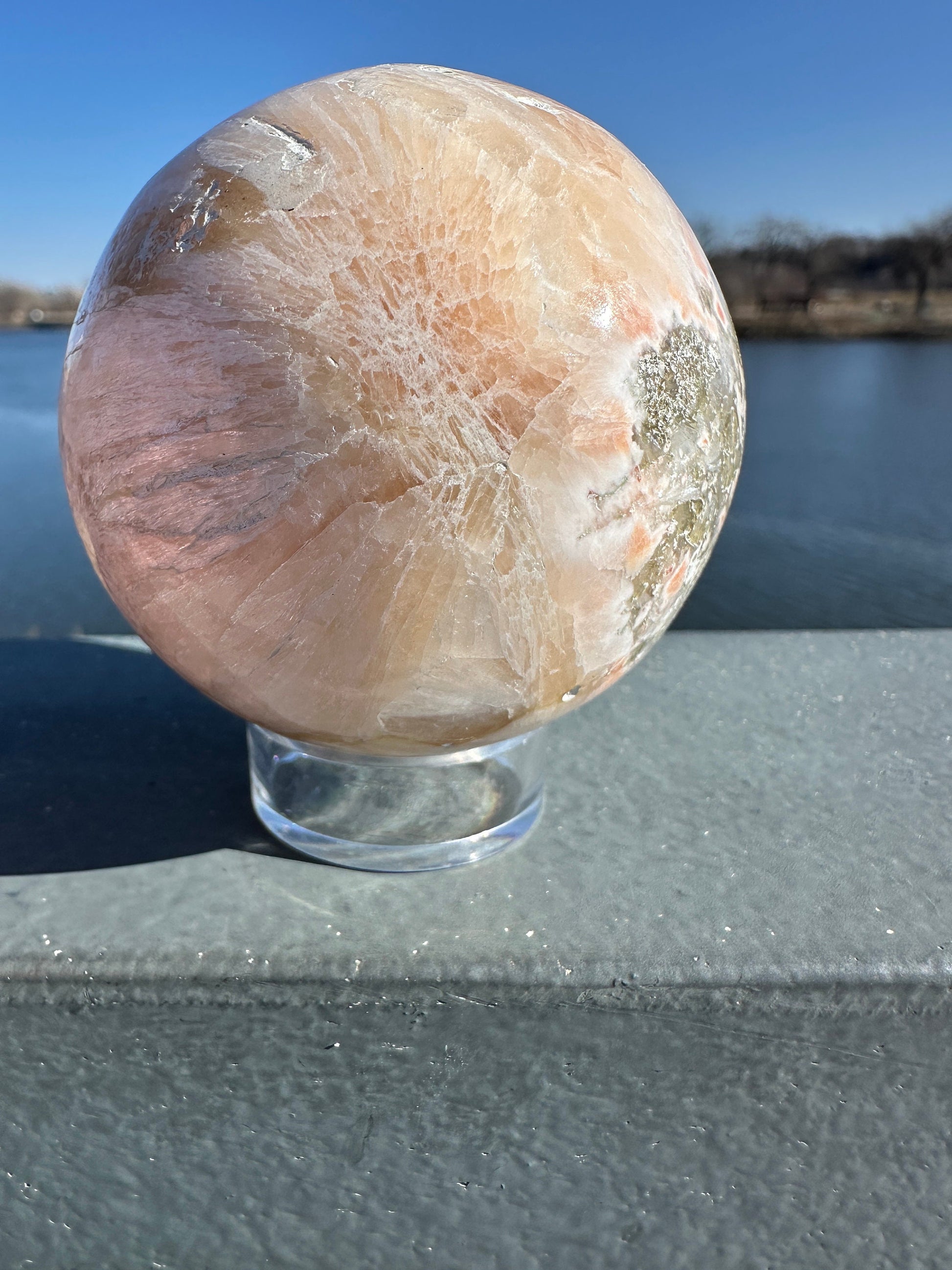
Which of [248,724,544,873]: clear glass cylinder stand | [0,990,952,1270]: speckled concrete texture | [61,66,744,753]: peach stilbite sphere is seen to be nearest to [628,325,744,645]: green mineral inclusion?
[61,66,744,753]: peach stilbite sphere

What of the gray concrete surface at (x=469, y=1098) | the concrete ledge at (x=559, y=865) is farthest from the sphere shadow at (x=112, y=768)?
the gray concrete surface at (x=469, y=1098)

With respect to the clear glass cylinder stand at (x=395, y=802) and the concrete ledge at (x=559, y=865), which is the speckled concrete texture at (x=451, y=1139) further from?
Answer: the clear glass cylinder stand at (x=395, y=802)

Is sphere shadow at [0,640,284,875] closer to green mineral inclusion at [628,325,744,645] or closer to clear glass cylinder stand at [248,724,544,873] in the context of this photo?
clear glass cylinder stand at [248,724,544,873]

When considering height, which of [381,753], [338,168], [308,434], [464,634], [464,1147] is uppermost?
[338,168]

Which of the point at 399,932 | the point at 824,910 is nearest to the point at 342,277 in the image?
the point at 399,932

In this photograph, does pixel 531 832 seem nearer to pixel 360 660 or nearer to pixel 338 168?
pixel 360 660
